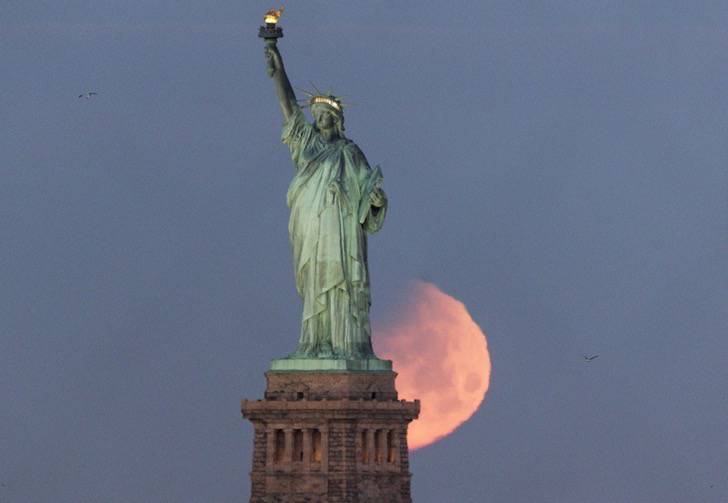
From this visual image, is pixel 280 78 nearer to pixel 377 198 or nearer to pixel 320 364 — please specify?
pixel 377 198

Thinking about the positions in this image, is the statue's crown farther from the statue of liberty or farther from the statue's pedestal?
the statue's pedestal

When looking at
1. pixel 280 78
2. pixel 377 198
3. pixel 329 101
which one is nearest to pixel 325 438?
pixel 377 198

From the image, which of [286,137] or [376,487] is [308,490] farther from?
[286,137]

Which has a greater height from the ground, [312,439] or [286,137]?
[286,137]

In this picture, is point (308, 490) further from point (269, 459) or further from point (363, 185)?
point (363, 185)

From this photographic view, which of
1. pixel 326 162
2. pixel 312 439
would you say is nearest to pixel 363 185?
pixel 326 162

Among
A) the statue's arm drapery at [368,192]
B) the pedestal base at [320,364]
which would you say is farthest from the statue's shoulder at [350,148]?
the pedestal base at [320,364]

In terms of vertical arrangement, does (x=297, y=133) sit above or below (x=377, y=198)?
above

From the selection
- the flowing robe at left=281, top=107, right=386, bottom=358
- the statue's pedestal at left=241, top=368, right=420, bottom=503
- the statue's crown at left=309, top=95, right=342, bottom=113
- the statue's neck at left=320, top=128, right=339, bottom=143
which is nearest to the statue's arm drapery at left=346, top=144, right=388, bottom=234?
the flowing robe at left=281, top=107, right=386, bottom=358
